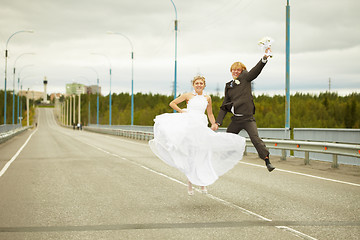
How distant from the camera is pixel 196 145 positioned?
7.08m

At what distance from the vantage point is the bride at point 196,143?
276 inches

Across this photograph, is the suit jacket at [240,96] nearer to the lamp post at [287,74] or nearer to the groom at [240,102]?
the groom at [240,102]

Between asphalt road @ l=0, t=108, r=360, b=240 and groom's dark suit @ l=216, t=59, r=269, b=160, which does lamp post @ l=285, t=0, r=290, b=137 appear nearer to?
asphalt road @ l=0, t=108, r=360, b=240

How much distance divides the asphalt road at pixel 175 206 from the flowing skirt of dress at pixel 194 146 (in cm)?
64

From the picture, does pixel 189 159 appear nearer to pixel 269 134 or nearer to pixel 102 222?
pixel 102 222

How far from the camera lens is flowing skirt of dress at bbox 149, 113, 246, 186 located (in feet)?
23.0

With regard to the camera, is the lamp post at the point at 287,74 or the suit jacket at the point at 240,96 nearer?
the suit jacket at the point at 240,96

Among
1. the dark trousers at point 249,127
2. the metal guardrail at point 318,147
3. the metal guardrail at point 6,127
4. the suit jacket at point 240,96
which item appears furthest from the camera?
the metal guardrail at point 6,127

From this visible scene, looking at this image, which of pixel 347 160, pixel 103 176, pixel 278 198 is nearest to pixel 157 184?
pixel 103 176

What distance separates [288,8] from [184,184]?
11983 mm

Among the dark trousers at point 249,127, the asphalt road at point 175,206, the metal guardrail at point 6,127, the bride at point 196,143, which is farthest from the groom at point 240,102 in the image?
the metal guardrail at point 6,127

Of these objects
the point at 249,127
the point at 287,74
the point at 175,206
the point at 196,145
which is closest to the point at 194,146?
the point at 196,145

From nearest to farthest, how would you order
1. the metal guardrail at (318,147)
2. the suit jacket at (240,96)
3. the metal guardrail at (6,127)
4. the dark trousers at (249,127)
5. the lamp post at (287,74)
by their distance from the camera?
the suit jacket at (240,96) < the dark trousers at (249,127) < the metal guardrail at (318,147) < the lamp post at (287,74) < the metal guardrail at (6,127)

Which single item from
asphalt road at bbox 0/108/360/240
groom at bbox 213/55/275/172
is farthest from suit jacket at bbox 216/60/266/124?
asphalt road at bbox 0/108/360/240
